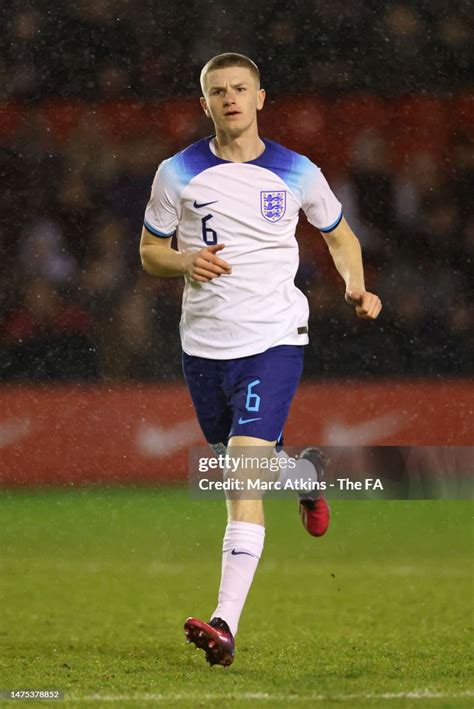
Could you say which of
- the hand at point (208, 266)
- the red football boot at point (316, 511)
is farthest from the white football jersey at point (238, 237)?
the red football boot at point (316, 511)

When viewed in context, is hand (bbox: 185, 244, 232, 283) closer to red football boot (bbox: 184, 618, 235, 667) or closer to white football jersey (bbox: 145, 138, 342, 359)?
white football jersey (bbox: 145, 138, 342, 359)

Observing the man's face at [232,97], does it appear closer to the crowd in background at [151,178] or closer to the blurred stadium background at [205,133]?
the blurred stadium background at [205,133]

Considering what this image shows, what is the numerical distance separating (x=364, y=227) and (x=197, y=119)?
68.6 inches

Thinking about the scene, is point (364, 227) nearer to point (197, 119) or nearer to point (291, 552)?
point (197, 119)

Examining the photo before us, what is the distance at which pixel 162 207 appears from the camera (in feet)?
13.8

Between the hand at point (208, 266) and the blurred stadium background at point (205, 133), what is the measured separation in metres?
6.09

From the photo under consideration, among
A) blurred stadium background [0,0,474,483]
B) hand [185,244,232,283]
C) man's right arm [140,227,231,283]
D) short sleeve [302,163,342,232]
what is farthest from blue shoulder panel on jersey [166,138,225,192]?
blurred stadium background [0,0,474,483]

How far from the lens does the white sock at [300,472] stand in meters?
4.79

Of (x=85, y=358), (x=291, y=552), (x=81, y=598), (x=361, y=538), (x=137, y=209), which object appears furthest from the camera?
(x=137, y=209)

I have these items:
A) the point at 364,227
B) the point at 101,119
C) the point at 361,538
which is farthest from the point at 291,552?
the point at 101,119

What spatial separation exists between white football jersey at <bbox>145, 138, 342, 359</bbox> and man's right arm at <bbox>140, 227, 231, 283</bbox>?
Result: 0.21 ft

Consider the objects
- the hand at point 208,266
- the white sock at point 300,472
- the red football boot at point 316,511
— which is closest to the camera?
the hand at point 208,266

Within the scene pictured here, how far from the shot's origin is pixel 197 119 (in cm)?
1173

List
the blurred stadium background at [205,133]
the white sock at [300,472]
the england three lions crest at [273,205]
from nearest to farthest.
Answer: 1. the england three lions crest at [273,205]
2. the white sock at [300,472]
3. the blurred stadium background at [205,133]
